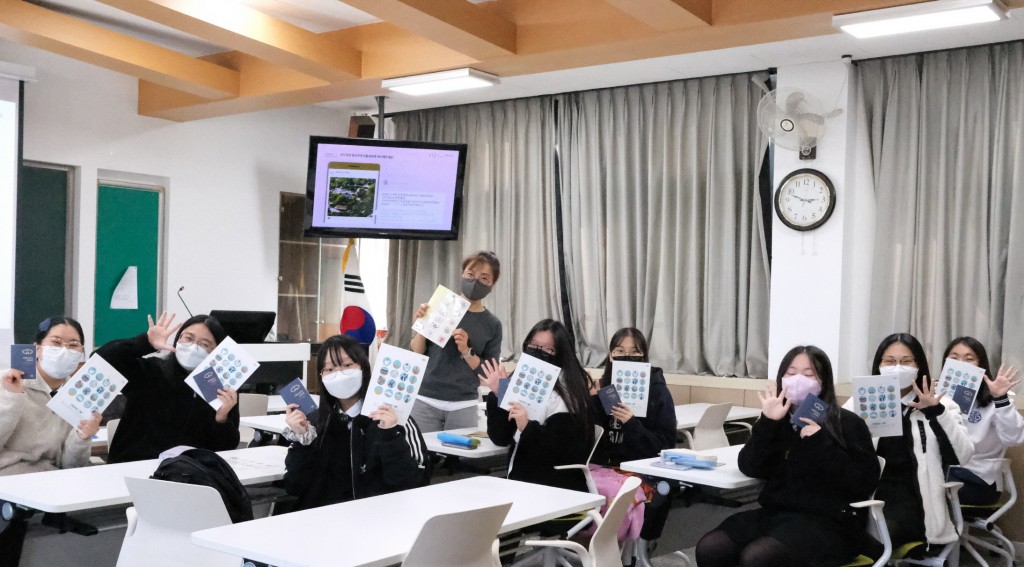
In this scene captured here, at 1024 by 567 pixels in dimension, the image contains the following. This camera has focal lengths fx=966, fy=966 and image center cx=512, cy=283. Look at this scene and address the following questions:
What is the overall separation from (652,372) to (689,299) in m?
2.17

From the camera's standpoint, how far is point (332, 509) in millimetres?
3047

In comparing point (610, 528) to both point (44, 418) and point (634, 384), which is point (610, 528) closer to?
point (634, 384)

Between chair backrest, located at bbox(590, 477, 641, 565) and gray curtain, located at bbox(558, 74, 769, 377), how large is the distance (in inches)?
145

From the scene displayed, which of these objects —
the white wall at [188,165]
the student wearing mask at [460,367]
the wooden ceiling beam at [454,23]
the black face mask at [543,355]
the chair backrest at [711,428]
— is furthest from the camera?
the white wall at [188,165]

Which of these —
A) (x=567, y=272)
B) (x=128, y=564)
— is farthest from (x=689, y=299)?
(x=128, y=564)

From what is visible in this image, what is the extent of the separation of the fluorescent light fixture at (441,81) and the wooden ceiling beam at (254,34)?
0.29 m

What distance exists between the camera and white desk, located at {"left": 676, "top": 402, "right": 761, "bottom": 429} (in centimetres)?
553

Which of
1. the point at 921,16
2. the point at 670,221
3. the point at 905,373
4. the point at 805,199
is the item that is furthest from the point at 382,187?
the point at 905,373

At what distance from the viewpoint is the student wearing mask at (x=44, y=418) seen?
3.68 meters

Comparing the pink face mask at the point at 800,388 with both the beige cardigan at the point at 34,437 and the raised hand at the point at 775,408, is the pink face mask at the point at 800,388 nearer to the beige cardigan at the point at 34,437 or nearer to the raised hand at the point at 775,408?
the raised hand at the point at 775,408

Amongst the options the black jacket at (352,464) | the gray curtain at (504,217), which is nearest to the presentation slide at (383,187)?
the gray curtain at (504,217)

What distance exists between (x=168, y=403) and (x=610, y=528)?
2.03 meters

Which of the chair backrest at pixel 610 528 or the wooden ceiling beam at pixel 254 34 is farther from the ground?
the wooden ceiling beam at pixel 254 34

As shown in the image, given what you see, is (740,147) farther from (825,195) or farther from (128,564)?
(128,564)
